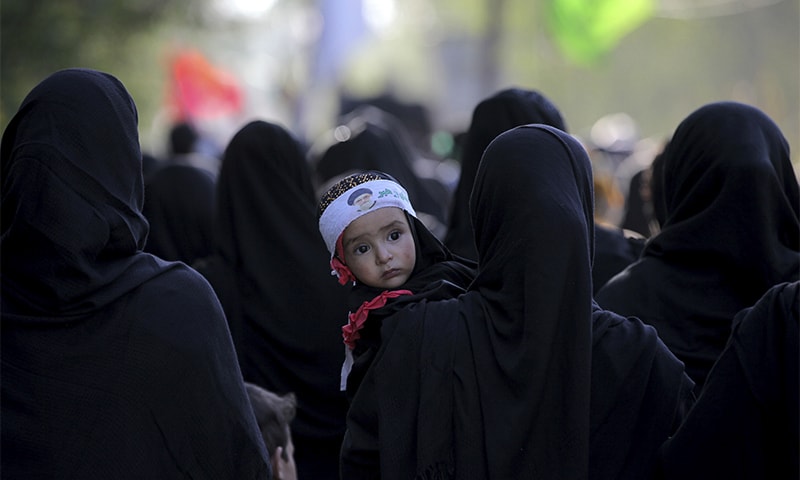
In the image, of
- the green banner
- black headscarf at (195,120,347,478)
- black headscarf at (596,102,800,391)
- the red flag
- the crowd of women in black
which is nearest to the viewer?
the crowd of women in black

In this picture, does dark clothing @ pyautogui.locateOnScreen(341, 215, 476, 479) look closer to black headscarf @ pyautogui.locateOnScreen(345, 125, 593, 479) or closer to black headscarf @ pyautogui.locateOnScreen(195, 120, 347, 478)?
black headscarf @ pyautogui.locateOnScreen(345, 125, 593, 479)

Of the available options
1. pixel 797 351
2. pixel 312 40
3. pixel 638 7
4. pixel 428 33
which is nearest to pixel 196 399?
pixel 797 351

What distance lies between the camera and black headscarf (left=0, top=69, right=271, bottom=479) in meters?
2.50

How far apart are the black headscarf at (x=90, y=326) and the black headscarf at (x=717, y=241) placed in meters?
1.43

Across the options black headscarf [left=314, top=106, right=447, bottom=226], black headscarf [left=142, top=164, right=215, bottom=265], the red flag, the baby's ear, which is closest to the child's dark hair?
the baby's ear

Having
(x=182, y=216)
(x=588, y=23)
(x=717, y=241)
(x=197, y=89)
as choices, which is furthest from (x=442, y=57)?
(x=717, y=241)

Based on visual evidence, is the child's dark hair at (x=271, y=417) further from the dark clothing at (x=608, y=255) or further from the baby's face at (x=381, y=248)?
the dark clothing at (x=608, y=255)

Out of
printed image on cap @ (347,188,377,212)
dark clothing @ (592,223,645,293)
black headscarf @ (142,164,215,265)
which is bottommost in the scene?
dark clothing @ (592,223,645,293)

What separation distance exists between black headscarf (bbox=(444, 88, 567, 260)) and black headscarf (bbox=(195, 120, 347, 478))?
50cm

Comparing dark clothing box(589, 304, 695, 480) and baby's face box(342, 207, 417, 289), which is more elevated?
baby's face box(342, 207, 417, 289)

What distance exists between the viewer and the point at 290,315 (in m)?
4.07

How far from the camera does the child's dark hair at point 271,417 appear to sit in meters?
3.31

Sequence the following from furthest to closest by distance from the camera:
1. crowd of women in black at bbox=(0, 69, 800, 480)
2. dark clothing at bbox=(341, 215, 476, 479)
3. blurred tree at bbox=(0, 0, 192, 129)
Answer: blurred tree at bbox=(0, 0, 192, 129) → dark clothing at bbox=(341, 215, 476, 479) → crowd of women in black at bbox=(0, 69, 800, 480)

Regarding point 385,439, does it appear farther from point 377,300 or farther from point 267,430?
point 267,430
